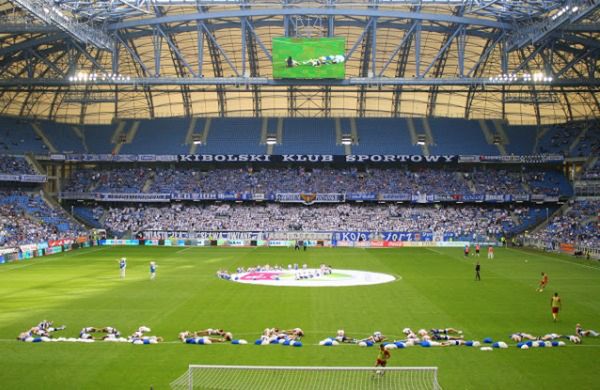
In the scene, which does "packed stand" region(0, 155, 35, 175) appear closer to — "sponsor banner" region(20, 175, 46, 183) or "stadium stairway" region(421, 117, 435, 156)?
"sponsor banner" region(20, 175, 46, 183)

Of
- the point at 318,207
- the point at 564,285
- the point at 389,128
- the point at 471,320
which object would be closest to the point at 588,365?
the point at 471,320

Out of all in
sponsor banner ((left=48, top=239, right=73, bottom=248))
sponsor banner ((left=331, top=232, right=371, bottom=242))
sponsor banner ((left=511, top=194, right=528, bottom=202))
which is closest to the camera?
sponsor banner ((left=48, top=239, right=73, bottom=248))

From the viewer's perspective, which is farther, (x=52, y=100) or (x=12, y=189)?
(x=52, y=100)

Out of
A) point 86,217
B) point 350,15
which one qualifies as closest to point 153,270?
point 350,15

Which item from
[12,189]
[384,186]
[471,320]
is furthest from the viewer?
[384,186]

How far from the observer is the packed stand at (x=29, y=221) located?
5994cm

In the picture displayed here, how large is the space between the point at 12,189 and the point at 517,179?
6079cm

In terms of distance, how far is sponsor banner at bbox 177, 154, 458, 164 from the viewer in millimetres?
79438

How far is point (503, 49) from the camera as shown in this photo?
5434 cm

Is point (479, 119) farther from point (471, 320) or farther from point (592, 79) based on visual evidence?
point (471, 320)

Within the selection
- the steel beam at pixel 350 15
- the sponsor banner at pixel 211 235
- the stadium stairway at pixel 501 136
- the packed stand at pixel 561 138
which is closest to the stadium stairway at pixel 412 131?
the stadium stairway at pixel 501 136

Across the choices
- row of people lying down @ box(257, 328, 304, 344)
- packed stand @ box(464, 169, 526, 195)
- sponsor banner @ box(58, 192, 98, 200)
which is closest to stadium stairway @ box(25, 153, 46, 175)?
sponsor banner @ box(58, 192, 98, 200)

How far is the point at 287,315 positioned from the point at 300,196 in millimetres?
51362

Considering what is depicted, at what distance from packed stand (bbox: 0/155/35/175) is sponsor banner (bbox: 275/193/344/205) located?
95.9 feet
